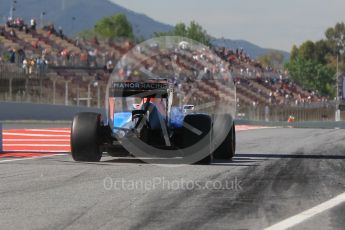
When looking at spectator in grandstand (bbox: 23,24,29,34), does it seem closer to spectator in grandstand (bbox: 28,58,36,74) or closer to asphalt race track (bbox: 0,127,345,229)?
spectator in grandstand (bbox: 28,58,36,74)

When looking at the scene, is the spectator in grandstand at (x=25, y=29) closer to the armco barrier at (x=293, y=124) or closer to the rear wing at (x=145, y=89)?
the armco barrier at (x=293, y=124)

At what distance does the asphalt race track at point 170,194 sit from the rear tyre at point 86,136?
0.29m

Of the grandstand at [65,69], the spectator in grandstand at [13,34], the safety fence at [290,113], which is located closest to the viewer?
the grandstand at [65,69]

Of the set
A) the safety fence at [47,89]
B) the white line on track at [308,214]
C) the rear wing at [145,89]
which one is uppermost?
the safety fence at [47,89]

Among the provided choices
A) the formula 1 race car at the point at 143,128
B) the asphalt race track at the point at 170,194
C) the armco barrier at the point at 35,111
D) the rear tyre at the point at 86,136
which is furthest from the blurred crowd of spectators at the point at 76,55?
the asphalt race track at the point at 170,194

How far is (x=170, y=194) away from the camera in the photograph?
8.80 meters

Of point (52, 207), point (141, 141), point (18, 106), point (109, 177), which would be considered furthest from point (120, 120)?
point (18, 106)

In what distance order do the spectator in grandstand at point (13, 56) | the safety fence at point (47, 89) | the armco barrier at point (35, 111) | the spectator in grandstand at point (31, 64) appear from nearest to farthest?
the armco barrier at point (35, 111), the safety fence at point (47, 89), the spectator in grandstand at point (31, 64), the spectator in grandstand at point (13, 56)

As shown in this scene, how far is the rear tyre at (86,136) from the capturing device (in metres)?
12.7

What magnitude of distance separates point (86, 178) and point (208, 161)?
9.96ft

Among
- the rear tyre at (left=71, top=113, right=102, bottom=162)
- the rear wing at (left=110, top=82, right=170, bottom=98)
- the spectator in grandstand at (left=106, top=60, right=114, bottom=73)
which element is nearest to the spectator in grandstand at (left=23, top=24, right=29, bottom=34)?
the spectator in grandstand at (left=106, top=60, right=114, bottom=73)

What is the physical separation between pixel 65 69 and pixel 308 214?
31114mm

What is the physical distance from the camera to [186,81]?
13633 millimetres

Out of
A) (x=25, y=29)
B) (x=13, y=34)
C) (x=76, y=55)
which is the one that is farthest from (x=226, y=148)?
(x=25, y=29)
